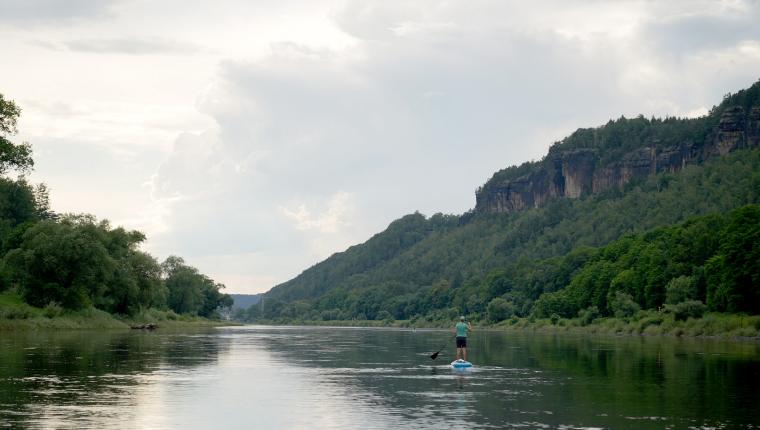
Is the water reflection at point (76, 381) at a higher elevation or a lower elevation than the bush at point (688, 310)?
lower

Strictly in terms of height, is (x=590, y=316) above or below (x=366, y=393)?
above

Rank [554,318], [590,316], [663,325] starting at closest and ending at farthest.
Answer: [663,325] → [590,316] → [554,318]

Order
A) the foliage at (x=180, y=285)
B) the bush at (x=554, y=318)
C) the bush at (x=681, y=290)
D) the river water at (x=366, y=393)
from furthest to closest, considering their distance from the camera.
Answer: the foliage at (x=180, y=285)
the bush at (x=554, y=318)
the bush at (x=681, y=290)
the river water at (x=366, y=393)

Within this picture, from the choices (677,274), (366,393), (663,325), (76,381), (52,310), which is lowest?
(366,393)

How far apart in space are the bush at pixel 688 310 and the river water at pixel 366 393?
183 ft

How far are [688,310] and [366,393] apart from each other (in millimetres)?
81700

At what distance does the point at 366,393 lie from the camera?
3098 centimetres

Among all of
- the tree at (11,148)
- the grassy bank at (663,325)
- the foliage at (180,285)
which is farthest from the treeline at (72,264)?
the grassy bank at (663,325)

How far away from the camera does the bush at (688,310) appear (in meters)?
102

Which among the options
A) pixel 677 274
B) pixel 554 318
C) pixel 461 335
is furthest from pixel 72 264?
pixel 554 318

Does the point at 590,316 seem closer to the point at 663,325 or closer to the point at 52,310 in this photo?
the point at 663,325

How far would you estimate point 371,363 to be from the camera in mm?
48844

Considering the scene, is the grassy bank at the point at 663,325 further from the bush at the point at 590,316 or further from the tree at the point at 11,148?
the tree at the point at 11,148

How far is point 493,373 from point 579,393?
10158 mm
